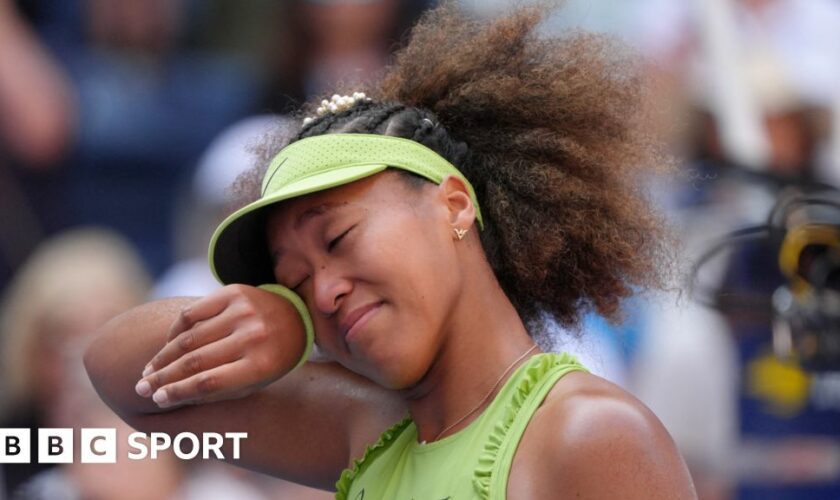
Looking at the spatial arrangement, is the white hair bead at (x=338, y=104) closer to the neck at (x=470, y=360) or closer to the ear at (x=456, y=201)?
the ear at (x=456, y=201)

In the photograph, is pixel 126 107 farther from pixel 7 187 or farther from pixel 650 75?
pixel 650 75

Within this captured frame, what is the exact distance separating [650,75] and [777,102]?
1.78m

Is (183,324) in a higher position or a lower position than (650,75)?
lower

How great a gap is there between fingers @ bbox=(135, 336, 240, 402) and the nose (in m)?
0.15

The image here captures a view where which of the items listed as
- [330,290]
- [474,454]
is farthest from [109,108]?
[474,454]

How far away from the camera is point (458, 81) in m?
2.11

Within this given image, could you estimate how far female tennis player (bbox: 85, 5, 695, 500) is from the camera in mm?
1705

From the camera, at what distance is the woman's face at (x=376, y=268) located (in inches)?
69.3

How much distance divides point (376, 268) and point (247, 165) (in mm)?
1690

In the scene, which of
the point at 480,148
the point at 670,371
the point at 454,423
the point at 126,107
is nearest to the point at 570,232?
the point at 480,148

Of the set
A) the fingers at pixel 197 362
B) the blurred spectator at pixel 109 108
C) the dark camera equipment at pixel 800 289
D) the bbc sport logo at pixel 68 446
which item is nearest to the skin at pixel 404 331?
the fingers at pixel 197 362

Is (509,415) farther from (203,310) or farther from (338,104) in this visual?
(338,104)

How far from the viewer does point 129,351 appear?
7.05ft

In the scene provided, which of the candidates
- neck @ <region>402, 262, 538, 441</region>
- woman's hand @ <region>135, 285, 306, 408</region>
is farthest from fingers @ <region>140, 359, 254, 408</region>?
neck @ <region>402, 262, 538, 441</region>
